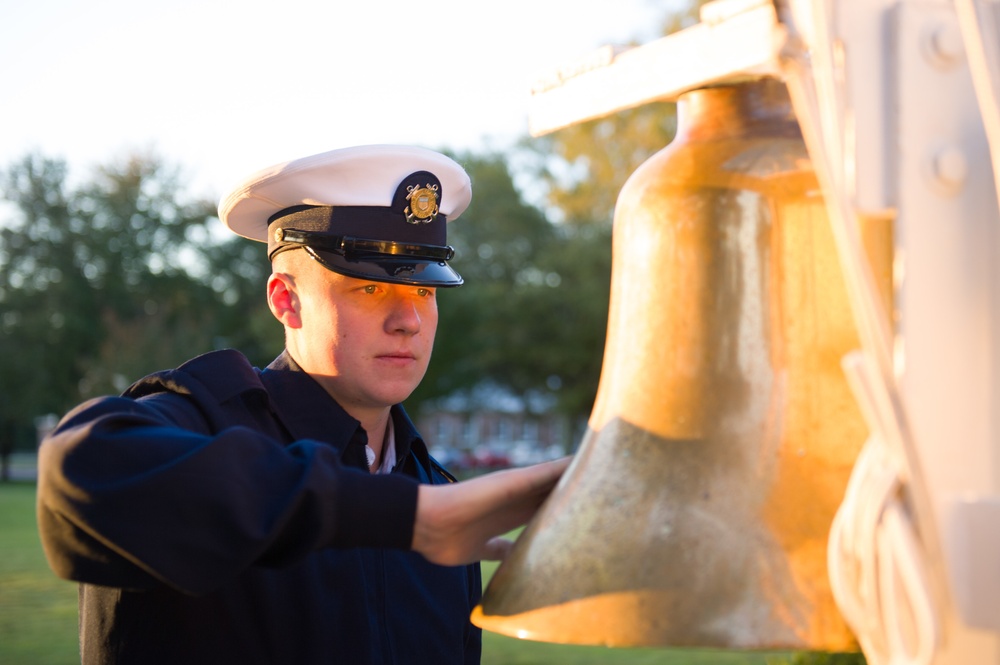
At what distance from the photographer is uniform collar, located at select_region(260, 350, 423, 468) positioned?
266 centimetres

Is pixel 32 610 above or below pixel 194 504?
below

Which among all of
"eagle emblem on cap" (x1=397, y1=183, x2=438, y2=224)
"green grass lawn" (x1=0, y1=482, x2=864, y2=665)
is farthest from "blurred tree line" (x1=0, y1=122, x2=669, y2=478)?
"eagle emblem on cap" (x1=397, y1=183, x2=438, y2=224)

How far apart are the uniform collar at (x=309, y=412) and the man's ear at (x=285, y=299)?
11 centimetres

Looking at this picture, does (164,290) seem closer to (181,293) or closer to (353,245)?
(181,293)

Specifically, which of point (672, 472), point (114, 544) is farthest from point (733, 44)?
point (114, 544)

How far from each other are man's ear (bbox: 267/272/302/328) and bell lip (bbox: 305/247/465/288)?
141 millimetres

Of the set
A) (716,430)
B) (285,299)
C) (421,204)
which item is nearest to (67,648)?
(285,299)

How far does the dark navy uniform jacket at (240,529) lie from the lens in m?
1.46

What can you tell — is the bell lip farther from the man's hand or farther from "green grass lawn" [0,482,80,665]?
"green grass lawn" [0,482,80,665]

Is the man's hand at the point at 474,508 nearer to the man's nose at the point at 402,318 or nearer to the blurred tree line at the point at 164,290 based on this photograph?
the man's nose at the point at 402,318

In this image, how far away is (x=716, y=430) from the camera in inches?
52.7

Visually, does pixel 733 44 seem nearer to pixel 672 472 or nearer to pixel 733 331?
pixel 733 331

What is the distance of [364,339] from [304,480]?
1.23 metres

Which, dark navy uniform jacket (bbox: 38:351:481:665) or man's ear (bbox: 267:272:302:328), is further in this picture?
man's ear (bbox: 267:272:302:328)
